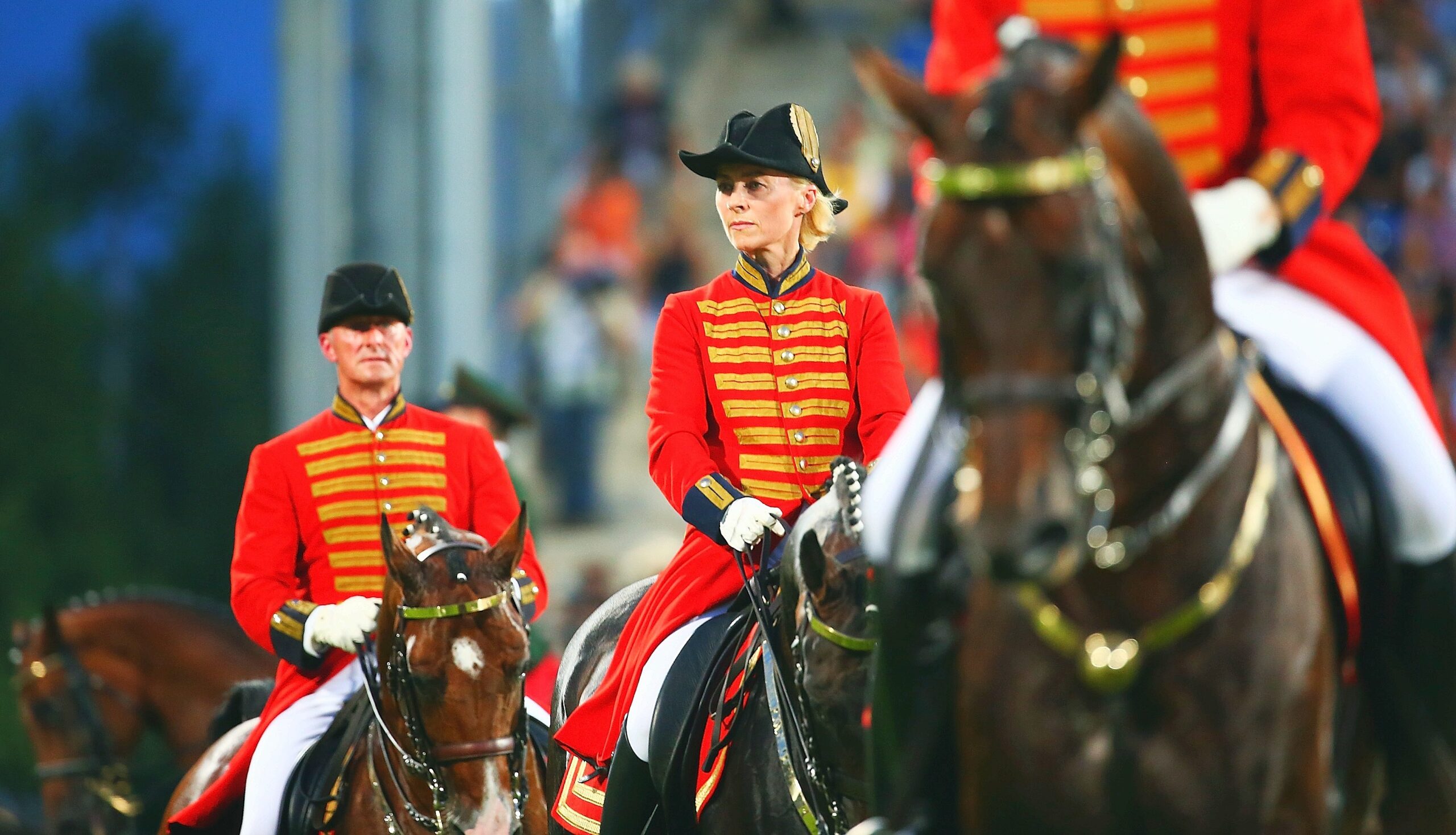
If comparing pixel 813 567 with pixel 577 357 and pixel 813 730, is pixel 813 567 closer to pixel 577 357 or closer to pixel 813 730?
pixel 813 730

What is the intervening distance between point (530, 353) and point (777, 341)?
1019 centimetres

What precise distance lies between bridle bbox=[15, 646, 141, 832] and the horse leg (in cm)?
247

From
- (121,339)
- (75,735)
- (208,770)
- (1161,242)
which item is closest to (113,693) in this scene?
(75,735)

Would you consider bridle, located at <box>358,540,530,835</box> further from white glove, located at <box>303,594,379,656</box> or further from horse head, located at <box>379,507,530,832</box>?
white glove, located at <box>303,594,379,656</box>

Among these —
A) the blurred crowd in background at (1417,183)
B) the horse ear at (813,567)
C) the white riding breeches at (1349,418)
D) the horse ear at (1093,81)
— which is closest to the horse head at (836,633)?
the horse ear at (813,567)

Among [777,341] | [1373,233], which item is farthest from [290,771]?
[1373,233]

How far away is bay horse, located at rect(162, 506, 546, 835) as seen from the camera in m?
5.19

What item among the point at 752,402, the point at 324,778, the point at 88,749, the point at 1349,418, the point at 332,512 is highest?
the point at 1349,418

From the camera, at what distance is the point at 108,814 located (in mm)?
8727

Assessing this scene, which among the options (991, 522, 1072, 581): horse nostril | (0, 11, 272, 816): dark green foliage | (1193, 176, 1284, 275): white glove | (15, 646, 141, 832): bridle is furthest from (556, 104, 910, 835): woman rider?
(0, 11, 272, 816): dark green foliage

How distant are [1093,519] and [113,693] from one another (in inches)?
268

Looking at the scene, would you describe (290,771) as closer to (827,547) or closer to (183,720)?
(827,547)

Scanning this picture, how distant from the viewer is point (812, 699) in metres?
4.24

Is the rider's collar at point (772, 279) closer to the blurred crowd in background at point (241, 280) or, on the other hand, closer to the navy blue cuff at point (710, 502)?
the navy blue cuff at point (710, 502)
